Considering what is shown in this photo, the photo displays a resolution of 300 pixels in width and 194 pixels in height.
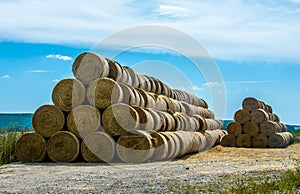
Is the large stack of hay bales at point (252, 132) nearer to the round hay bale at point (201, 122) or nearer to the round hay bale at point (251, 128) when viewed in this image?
the round hay bale at point (251, 128)

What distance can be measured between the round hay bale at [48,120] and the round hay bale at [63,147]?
0.67 ft

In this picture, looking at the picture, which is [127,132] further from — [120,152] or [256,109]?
[256,109]

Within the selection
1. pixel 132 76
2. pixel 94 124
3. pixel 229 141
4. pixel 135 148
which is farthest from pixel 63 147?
pixel 229 141

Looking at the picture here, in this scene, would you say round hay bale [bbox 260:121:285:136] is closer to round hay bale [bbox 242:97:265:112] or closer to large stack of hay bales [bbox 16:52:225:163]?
round hay bale [bbox 242:97:265:112]

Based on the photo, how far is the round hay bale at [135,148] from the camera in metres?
11.3

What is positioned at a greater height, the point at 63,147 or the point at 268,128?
the point at 268,128

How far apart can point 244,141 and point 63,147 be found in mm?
Answer: 8888

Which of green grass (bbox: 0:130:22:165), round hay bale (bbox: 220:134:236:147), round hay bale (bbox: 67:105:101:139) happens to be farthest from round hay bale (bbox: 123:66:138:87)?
round hay bale (bbox: 220:134:236:147)

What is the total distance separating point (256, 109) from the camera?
18969 millimetres

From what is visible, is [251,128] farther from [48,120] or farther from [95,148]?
[48,120]

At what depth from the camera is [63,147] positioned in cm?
1171

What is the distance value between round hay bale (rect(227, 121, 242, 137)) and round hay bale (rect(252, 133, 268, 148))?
653 mm

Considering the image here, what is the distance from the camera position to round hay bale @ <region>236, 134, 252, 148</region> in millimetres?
18375

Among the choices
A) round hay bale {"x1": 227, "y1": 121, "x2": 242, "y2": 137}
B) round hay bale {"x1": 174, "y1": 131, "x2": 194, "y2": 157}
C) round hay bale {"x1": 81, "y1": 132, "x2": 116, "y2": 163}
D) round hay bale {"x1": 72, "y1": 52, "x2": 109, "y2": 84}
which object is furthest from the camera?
round hay bale {"x1": 227, "y1": 121, "x2": 242, "y2": 137}
